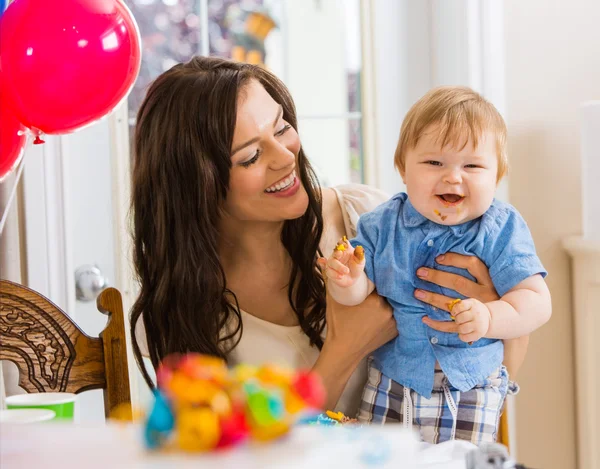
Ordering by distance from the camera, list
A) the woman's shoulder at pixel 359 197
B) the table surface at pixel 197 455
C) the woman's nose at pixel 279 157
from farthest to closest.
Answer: the woman's shoulder at pixel 359 197
the woman's nose at pixel 279 157
the table surface at pixel 197 455

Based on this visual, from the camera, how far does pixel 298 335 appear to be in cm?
167

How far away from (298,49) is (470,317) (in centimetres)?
126

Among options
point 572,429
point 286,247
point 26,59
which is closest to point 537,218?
point 572,429

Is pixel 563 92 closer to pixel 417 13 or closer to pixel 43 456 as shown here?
Answer: pixel 417 13

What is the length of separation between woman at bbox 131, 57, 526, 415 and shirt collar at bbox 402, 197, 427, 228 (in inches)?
3.7

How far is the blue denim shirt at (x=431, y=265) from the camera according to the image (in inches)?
56.4

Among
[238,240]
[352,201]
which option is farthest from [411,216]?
[238,240]

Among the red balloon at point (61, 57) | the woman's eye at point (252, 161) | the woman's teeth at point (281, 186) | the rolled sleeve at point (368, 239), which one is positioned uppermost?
the red balloon at point (61, 57)

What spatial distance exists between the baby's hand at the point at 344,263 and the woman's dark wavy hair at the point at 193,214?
30 centimetres

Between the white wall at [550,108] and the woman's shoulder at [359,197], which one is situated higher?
the white wall at [550,108]

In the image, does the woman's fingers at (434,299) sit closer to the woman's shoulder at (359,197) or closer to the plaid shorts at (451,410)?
the plaid shorts at (451,410)

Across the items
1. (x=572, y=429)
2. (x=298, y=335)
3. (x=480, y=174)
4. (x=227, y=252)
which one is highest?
(x=480, y=174)

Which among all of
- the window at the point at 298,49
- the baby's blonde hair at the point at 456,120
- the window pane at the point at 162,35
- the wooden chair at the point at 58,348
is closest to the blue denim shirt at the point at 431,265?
the baby's blonde hair at the point at 456,120

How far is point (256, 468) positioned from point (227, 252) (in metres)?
1.19
